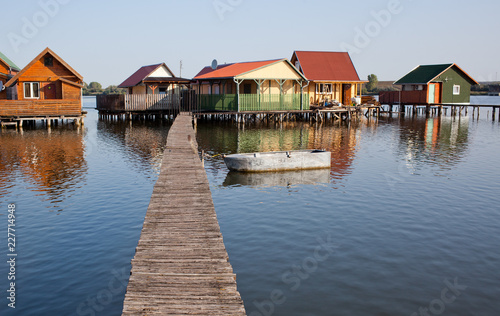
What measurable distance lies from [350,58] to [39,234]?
56.1 meters

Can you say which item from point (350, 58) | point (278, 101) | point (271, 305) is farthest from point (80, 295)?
point (350, 58)

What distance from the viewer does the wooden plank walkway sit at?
357 inches

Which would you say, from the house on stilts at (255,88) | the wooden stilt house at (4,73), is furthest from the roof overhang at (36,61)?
the house on stilts at (255,88)

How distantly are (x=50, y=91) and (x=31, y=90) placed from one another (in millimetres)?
1841

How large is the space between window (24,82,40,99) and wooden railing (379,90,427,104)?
50168mm

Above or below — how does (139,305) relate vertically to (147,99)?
below

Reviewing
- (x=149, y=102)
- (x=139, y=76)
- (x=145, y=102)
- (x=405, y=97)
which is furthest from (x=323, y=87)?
(x=139, y=76)

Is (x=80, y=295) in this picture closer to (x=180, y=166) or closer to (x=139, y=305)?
(x=139, y=305)

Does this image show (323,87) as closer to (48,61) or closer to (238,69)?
(238,69)

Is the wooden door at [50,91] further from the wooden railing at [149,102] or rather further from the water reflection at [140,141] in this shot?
the wooden railing at [149,102]

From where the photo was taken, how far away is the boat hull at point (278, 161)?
87.9ft

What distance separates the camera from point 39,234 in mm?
16266

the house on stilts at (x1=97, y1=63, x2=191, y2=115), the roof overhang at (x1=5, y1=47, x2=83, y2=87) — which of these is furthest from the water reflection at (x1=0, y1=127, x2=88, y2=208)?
the house on stilts at (x1=97, y1=63, x2=191, y2=115)

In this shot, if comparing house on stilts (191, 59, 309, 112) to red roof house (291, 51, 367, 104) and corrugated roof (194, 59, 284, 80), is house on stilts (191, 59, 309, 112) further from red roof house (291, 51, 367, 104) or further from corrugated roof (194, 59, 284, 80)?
red roof house (291, 51, 367, 104)
